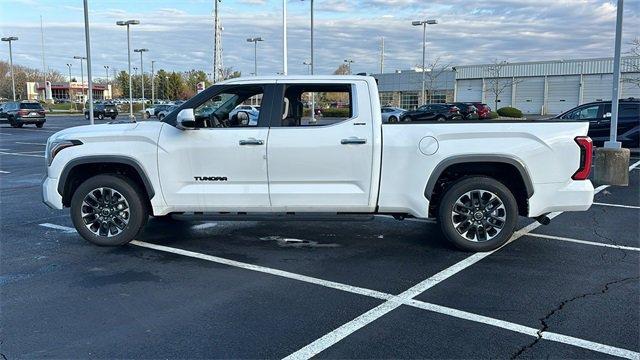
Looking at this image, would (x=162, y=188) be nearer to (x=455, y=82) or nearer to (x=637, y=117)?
(x=637, y=117)

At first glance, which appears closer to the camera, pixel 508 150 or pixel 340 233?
pixel 508 150

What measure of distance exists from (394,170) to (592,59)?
210 ft

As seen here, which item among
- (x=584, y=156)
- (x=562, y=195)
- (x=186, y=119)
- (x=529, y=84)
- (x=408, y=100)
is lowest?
(x=562, y=195)

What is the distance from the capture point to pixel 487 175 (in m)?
6.31

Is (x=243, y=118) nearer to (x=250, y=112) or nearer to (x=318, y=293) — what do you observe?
(x=250, y=112)

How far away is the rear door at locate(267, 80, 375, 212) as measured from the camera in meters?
6.02

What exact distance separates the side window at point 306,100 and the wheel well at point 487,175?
131cm

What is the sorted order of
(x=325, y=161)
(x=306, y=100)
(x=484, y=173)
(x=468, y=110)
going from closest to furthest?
(x=325, y=161)
(x=484, y=173)
(x=306, y=100)
(x=468, y=110)

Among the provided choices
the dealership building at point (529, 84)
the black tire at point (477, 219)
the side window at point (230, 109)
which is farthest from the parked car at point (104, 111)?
the black tire at point (477, 219)

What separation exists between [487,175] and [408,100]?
7258cm

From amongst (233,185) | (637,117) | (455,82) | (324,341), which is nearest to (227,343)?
(324,341)

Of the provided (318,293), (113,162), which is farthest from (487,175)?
(113,162)

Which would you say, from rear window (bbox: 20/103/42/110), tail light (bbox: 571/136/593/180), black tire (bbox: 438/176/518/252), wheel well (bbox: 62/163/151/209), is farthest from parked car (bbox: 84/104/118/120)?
tail light (bbox: 571/136/593/180)

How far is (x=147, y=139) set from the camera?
6250 mm
